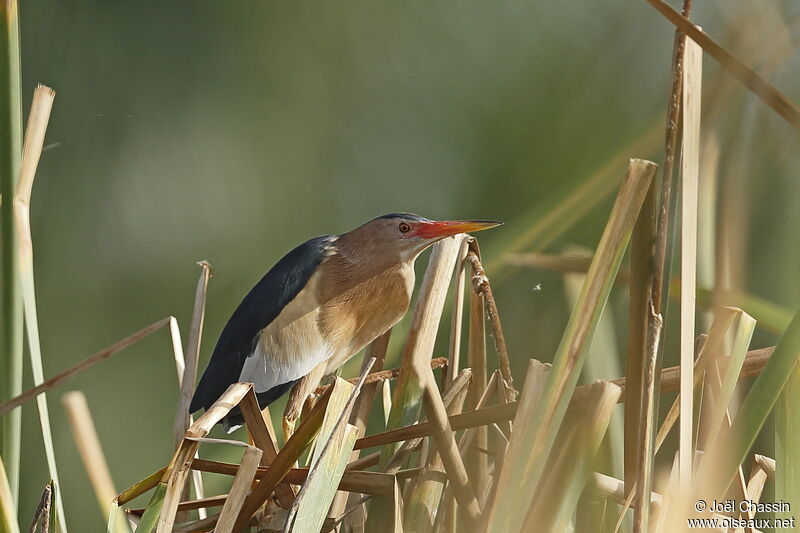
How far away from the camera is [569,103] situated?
0.93 m

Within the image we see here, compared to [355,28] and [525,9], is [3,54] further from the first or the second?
[525,9]

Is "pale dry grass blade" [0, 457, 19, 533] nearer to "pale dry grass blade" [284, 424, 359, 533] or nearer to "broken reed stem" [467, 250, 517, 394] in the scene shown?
"pale dry grass blade" [284, 424, 359, 533]

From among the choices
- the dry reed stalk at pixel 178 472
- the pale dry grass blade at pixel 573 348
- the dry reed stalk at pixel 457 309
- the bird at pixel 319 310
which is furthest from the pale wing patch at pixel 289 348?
the pale dry grass blade at pixel 573 348

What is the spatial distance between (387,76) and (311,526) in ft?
2.58

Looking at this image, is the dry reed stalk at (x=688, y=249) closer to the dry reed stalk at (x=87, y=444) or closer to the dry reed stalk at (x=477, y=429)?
the dry reed stalk at (x=477, y=429)

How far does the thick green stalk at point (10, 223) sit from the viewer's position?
0.49 m

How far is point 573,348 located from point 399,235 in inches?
13.8

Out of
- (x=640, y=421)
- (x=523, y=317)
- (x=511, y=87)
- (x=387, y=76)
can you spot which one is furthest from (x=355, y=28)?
(x=640, y=421)

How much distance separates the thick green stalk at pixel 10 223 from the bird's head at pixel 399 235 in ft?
1.03

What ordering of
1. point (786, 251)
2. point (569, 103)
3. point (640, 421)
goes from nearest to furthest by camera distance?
point (640, 421) → point (786, 251) → point (569, 103)

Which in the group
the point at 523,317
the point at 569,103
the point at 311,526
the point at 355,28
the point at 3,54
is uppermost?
the point at 355,28

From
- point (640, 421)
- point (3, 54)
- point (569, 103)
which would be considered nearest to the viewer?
point (640, 421)

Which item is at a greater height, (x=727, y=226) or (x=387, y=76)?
(x=387, y=76)

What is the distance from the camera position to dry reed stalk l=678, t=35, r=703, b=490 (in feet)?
1.30
